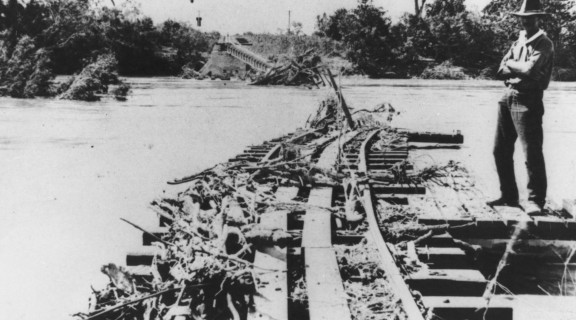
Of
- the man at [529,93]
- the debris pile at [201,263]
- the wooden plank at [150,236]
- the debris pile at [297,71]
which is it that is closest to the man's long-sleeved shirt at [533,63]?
the man at [529,93]

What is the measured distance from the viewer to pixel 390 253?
4086 millimetres

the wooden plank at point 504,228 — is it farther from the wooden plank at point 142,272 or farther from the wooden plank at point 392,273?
the wooden plank at point 142,272

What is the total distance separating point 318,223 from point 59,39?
2136 centimetres

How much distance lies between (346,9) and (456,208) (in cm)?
4277

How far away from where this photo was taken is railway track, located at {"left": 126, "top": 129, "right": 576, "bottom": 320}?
3324 millimetres

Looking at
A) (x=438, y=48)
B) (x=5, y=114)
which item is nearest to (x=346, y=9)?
(x=438, y=48)

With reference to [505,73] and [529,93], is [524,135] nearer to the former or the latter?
[529,93]

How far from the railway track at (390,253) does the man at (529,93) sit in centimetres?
42

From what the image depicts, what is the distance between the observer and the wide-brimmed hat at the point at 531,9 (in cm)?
502

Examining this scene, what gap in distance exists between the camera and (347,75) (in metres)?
46.6

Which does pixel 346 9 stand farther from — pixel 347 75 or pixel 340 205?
pixel 340 205

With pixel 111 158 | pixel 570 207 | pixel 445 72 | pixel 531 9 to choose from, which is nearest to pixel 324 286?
Answer: pixel 570 207

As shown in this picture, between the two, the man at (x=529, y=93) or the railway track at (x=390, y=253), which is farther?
the man at (x=529, y=93)

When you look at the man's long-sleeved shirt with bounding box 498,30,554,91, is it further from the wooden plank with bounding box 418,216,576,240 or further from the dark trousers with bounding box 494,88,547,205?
the wooden plank with bounding box 418,216,576,240
